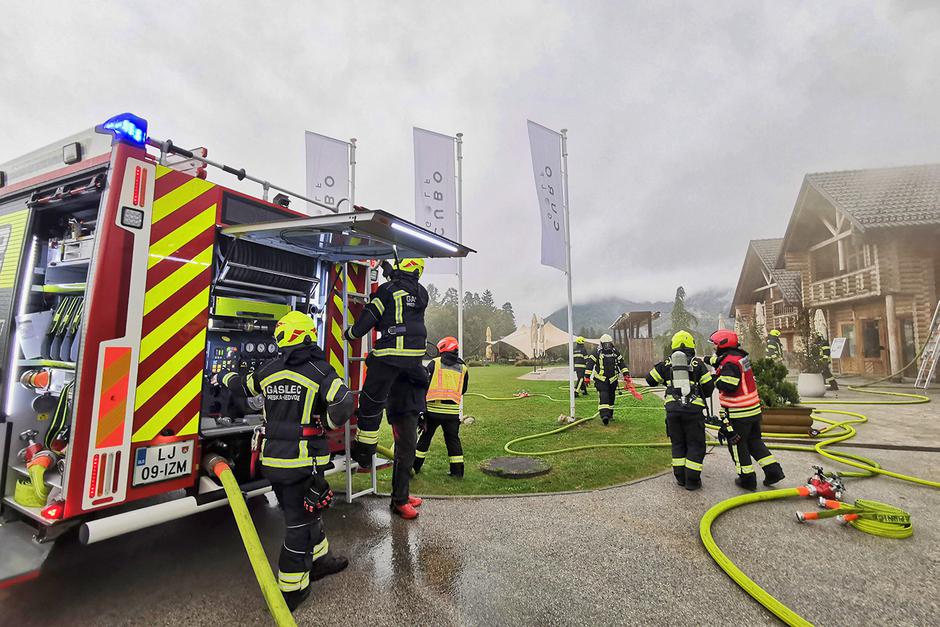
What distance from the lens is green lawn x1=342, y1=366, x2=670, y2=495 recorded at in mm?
4867

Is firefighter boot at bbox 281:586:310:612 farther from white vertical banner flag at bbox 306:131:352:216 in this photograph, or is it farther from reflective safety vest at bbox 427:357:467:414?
white vertical banner flag at bbox 306:131:352:216

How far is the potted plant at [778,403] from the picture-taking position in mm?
7145

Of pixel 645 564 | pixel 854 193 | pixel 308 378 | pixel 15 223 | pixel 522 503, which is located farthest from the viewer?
pixel 854 193

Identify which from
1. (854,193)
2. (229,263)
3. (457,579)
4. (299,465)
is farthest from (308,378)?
(854,193)

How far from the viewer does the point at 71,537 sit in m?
3.51

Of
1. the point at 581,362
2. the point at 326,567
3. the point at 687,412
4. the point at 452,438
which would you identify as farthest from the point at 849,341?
the point at 326,567

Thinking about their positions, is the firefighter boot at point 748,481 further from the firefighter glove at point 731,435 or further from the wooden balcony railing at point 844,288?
the wooden balcony railing at point 844,288

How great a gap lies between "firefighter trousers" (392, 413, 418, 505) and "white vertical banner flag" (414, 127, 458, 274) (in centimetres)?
550

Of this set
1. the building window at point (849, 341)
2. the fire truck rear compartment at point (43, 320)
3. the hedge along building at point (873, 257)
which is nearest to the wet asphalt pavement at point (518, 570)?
the fire truck rear compartment at point (43, 320)

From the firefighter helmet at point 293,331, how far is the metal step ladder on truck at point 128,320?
0.59 meters

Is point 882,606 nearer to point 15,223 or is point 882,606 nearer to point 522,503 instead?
point 522,503

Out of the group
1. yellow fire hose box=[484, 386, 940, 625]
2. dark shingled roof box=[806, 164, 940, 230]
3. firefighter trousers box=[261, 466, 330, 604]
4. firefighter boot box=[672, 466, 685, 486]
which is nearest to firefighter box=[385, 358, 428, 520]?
firefighter trousers box=[261, 466, 330, 604]

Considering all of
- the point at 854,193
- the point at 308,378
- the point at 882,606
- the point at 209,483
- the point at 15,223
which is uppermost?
the point at 854,193

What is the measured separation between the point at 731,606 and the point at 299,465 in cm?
262
